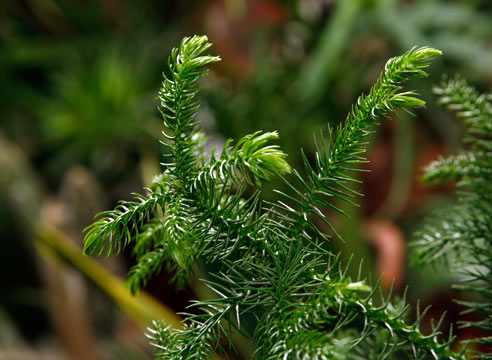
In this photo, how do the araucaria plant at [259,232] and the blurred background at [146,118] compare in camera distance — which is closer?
the araucaria plant at [259,232]

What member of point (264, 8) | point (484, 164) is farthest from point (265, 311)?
point (264, 8)

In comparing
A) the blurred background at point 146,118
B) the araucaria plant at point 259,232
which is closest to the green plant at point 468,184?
the araucaria plant at point 259,232

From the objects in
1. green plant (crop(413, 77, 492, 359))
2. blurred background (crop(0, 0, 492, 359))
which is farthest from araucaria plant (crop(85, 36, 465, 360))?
blurred background (crop(0, 0, 492, 359))

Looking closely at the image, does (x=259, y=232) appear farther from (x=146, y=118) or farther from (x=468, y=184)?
(x=146, y=118)

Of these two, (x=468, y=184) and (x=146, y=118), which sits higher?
(x=146, y=118)

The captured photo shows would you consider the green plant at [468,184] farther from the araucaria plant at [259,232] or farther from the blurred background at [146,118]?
the blurred background at [146,118]

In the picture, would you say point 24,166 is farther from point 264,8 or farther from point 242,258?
point 242,258

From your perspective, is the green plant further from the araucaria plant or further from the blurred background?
the blurred background

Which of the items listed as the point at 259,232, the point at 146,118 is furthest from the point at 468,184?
the point at 146,118
